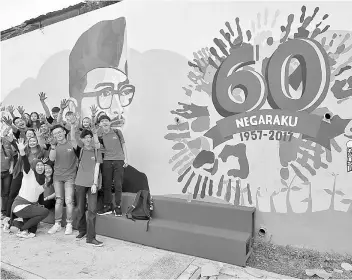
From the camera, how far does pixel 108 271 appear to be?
10.8 ft

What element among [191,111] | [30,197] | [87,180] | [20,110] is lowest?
[30,197]

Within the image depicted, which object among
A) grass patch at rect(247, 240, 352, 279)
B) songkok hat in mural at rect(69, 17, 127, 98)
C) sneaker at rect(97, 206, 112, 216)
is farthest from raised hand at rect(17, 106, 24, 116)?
grass patch at rect(247, 240, 352, 279)

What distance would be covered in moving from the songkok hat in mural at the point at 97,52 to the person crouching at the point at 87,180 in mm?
1462

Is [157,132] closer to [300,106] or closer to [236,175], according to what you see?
[236,175]

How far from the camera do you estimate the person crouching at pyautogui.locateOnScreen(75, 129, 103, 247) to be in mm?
4109

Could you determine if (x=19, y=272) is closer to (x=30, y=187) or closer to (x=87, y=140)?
(x=30, y=187)

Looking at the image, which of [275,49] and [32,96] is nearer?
[275,49]

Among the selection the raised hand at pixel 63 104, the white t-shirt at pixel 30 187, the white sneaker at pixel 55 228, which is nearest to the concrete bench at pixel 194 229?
the white sneaker at pixel 55 228

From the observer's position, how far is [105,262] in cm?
349

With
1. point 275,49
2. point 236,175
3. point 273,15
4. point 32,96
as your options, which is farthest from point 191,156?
point 32,96

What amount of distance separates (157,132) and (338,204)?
2614mm

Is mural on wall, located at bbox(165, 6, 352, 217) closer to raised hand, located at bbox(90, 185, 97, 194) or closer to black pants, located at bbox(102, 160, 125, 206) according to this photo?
black pants, located at bbox(102, 160, 125, 206)

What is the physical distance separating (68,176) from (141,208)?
1219 mm

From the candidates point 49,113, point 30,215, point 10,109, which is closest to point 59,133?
point 30,215
